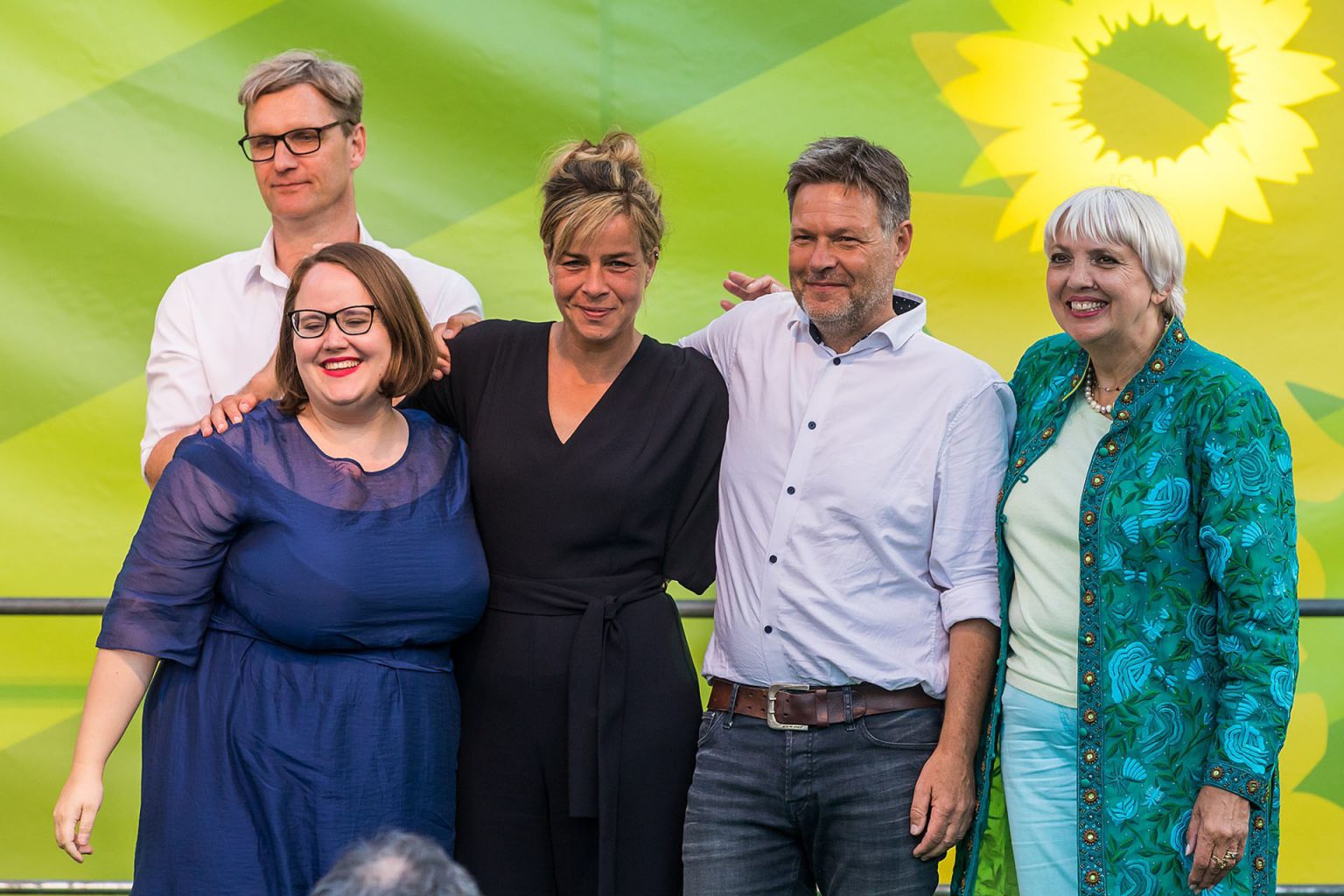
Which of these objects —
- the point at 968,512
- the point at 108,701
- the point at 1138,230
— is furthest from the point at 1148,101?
the point at 108,701

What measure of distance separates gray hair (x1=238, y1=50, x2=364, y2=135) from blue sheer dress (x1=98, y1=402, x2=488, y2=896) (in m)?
0.77

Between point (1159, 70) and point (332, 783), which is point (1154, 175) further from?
point (332, 783)

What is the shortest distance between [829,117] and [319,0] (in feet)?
3.77

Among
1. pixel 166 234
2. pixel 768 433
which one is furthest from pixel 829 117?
pixel 166 234

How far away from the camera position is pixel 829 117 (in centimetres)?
342

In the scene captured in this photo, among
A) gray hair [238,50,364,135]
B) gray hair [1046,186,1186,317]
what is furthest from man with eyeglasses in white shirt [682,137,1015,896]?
gray hair [238,50,364,135]

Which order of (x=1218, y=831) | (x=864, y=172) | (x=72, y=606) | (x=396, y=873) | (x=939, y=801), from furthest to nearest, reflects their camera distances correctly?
(x=72, y=606) → (x=864, y=172) → (x=939, y=801) → (x=1218, y=831) → (x=396, y=873)

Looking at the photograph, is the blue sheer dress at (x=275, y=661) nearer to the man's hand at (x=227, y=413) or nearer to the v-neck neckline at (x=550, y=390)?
the man's hand at (x=227, y=413)

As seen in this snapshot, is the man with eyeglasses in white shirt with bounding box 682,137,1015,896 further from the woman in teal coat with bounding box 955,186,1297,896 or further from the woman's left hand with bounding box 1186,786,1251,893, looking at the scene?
the woman's left hand with bounding box 1186,786,1251,893

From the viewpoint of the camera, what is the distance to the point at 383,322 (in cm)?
240

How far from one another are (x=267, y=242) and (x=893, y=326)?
121cm

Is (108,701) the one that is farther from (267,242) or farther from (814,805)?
(814,805)

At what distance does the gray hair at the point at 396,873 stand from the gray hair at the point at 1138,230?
59.0 inches

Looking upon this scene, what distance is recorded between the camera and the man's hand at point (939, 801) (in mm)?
2404
